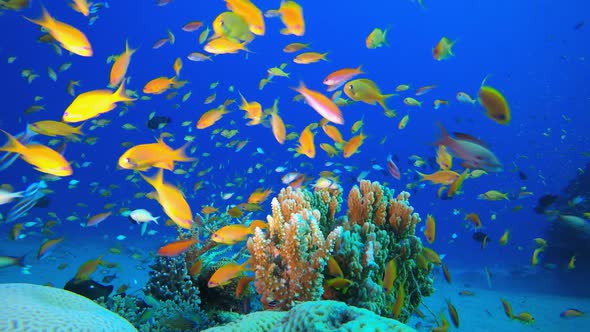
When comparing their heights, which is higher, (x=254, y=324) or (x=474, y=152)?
(x=474, y=152)

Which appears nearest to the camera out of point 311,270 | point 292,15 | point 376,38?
point 311,270

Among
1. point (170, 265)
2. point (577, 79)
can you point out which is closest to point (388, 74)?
point (577, 79)

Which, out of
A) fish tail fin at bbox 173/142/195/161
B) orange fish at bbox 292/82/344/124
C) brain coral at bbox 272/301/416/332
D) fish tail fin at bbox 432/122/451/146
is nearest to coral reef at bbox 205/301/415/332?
brain coral at bbox 272/301/416/332

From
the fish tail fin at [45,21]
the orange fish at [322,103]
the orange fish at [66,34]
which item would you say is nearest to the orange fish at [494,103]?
the orange fish at [322,103]

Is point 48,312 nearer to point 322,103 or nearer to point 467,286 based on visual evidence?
point 322,103

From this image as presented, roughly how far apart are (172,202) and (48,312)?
3.75ft

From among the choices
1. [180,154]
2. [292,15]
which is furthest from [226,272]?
[292,15]

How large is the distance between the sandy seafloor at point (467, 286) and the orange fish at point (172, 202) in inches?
206

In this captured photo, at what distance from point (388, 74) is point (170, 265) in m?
88.5

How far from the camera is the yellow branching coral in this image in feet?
11.3

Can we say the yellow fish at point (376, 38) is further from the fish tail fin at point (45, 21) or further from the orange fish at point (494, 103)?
the fish tail fin at point (45, 21)

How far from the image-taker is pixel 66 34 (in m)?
3.60

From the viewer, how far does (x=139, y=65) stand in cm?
6606

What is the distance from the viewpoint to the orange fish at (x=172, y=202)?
2.90 m
